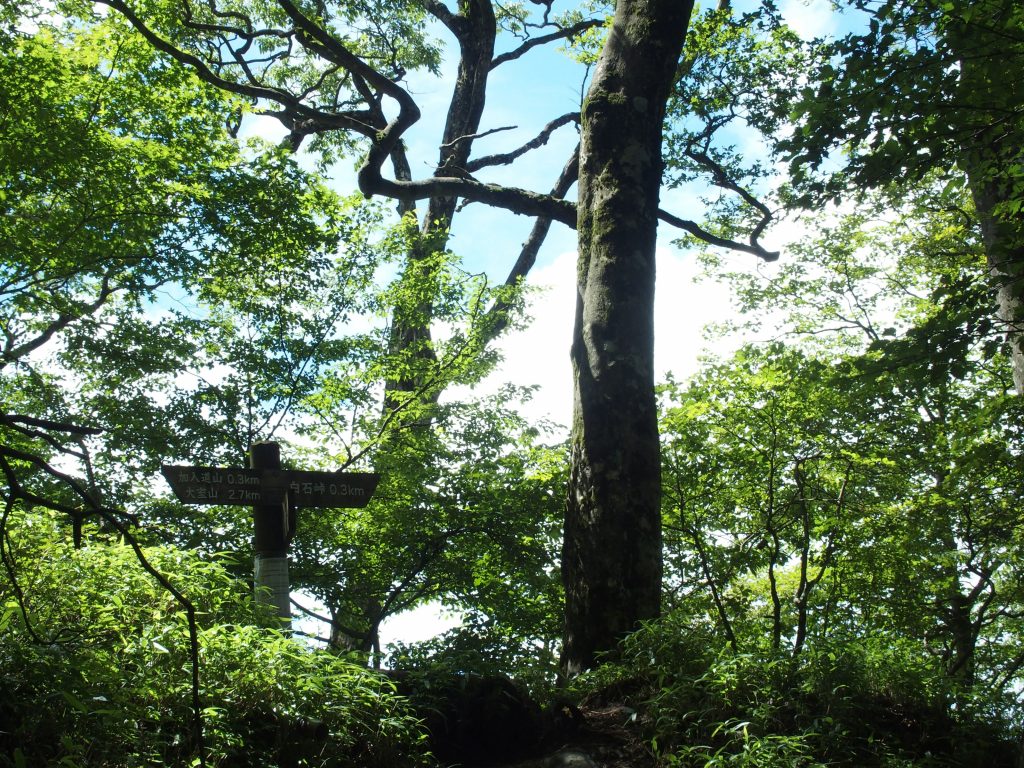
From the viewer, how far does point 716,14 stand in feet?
38.6

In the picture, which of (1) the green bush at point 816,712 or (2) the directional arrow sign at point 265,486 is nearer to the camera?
(1) the green bush at point 816,712

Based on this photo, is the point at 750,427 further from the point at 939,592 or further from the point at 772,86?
the point at 772,86

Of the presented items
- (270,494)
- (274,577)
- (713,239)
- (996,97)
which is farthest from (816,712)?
(713,239)

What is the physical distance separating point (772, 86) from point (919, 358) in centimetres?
812

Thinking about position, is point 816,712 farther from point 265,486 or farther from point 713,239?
point 713,239

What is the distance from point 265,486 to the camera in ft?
17.7

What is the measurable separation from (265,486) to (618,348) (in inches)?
104

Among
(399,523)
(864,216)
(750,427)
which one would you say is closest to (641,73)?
(750,427)

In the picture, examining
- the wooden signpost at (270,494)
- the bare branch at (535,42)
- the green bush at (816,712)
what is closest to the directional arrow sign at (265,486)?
the wooden signpost at (270,494)

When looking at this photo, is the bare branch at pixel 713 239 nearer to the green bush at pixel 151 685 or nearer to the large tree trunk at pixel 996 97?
the large tree trunk at pixel 996 97

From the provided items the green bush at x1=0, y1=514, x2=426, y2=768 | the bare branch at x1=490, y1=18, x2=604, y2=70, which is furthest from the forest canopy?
the bare branch at x1=490, y1=18, x2=604, y2=70

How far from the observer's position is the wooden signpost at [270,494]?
5.09m

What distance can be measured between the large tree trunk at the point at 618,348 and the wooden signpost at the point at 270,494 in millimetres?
1678

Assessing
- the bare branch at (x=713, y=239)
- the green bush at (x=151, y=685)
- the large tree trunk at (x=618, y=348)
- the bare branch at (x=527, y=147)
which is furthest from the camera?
the bare branch at (x=527, y=147)
